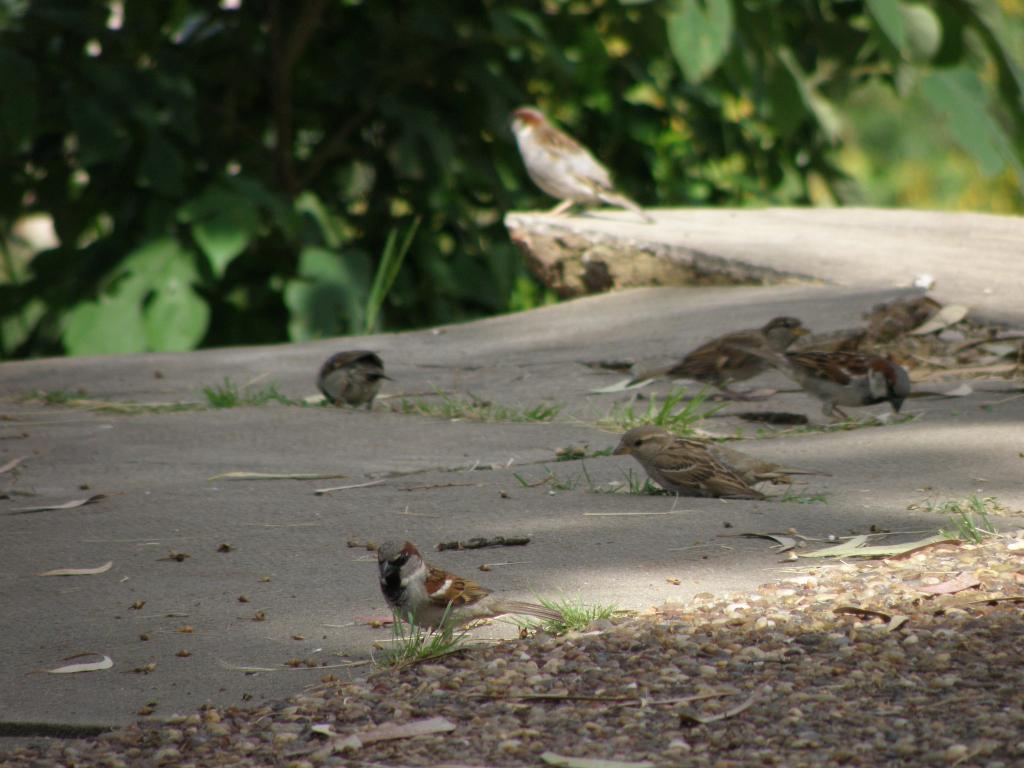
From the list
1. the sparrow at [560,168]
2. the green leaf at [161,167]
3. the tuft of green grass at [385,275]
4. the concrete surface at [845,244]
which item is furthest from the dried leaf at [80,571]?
the sparrow at [560,168]

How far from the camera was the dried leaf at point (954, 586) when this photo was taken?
3291mm

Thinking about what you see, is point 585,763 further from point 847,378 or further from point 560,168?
point 560,168

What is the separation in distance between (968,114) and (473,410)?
434 cm

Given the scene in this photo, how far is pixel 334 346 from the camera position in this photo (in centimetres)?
784

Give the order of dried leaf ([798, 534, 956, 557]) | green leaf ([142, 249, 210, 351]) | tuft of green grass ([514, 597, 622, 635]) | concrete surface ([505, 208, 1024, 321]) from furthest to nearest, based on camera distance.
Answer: green leaf ([142, 249, 210, 351])
concrete surface ([505, 208, 1024, 321])
dried leaf ([798, 534, 956, 557])
tuft of green grass ([514, 597, 622, 635])

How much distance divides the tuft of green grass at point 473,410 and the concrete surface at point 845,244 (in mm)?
2247

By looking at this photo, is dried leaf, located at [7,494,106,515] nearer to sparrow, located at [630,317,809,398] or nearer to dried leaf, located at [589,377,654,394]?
dried leaf, located at [589,377,654,394]

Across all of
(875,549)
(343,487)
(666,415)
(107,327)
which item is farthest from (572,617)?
(107,327)

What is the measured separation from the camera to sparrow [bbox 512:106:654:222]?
31.8ft

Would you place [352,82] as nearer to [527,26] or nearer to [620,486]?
[527,26]

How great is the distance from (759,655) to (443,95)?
26.1 feet

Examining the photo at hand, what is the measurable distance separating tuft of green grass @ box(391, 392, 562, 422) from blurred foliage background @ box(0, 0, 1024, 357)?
106 inches

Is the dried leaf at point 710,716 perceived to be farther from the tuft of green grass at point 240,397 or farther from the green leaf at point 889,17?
the green leaf at point 889,17

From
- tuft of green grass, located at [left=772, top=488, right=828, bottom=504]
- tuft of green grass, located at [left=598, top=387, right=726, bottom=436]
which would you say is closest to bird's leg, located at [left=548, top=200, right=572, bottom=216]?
tuft of green grass, located at [left=598, top=387, right=726, bottom=436]
